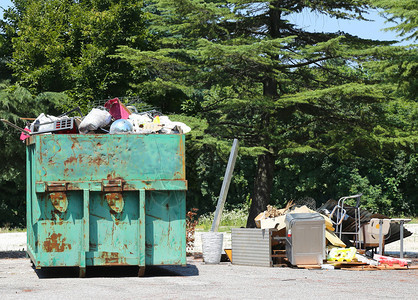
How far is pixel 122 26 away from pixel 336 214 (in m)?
9.28

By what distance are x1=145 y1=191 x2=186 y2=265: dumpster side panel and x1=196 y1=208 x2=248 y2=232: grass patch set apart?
15.9 metres

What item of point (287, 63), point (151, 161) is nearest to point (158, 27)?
point (287, 63)

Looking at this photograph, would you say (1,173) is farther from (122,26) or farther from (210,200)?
(210,200)

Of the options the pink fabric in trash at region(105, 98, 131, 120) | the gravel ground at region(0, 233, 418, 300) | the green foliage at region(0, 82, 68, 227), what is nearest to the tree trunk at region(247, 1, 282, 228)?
the green foliage at region(0, 82, 68, 227)

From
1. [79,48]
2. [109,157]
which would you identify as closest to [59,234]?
[109,157]

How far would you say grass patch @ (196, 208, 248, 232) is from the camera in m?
27.2

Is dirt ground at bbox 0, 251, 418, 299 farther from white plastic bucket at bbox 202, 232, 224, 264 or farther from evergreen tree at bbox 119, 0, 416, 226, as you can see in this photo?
evergreen tree at bbox 119, 0, 416, 226

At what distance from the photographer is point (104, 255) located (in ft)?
33.3

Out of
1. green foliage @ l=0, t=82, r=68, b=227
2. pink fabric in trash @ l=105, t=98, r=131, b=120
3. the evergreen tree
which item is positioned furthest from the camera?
the evergreen tree

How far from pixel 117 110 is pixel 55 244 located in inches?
100

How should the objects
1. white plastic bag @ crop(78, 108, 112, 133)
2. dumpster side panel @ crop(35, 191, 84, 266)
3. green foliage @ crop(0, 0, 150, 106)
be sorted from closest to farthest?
dumpster side panel @ crop(35, 191, 84, 266) < white plastic bag @ crop(78, 108, 112, 133) < green foliage @ crop(0, 0, 150, 106)

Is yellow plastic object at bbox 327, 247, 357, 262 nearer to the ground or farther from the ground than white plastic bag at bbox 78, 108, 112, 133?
nearer to the ground

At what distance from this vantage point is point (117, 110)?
1145 cm

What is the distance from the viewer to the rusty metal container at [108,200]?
10.0 metres
